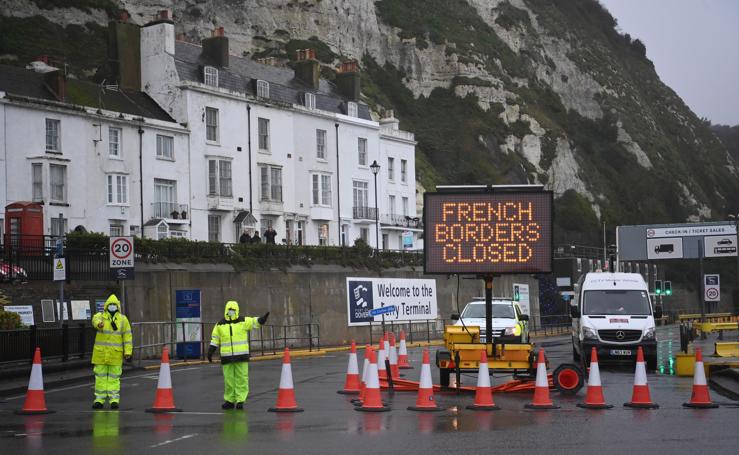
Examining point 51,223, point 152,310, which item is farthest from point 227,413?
point 51,223

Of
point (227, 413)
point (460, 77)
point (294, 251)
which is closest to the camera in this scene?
point (227, 413)

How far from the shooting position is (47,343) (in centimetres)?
2709

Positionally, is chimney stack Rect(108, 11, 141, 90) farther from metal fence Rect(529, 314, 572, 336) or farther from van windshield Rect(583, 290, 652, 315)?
van windshield Rect(583, 290, 652, 315)

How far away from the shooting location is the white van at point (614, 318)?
26.8m

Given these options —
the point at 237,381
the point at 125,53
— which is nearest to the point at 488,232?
the point at 237,381

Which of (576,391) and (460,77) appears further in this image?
(460,77)

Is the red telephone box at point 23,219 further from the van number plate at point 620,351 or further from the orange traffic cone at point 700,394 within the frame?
the orange traffic cone at point 700,394

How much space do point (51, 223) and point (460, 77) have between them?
76340 millimetres

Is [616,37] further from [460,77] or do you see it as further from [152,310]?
[152,310]

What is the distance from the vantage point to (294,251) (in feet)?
157

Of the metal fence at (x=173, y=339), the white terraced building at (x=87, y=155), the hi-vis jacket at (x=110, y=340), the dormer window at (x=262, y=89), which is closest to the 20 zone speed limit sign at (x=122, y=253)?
the metal fence at (x=173, y=339)

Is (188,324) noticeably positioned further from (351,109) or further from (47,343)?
(351,109)

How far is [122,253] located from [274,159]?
33074mm

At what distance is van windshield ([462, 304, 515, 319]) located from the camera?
31373 millimetres
